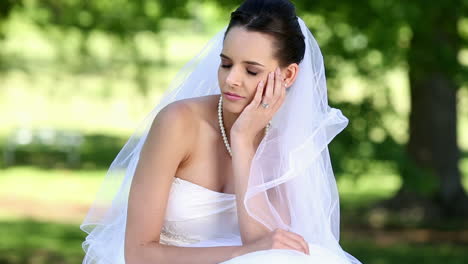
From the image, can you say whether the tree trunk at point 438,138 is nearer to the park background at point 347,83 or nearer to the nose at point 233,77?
the park background at point 347,83

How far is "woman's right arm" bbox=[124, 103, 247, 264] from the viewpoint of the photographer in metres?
3.20

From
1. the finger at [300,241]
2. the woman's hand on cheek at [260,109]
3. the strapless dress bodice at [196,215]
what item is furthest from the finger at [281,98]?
the finger at [300,241]

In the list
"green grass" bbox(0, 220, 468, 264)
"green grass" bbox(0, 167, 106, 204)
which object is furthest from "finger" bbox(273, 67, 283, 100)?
"green grass" bbox(0, 167, 106, 204)

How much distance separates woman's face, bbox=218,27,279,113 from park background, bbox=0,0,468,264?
3616 mm

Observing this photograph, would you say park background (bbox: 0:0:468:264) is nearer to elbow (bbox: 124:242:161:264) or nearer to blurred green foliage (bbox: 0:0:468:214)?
blurred green foliage (bbox: 0:0:468:214)

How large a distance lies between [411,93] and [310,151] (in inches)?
299

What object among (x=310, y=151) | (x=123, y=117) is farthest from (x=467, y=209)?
(x=123, y=117)

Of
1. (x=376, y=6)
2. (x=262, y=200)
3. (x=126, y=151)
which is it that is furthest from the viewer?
(x=376, y=6)

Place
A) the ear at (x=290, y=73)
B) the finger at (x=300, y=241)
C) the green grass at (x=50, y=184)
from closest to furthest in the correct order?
1. the finger at (x=300, y=241)
2. the ear at (x=290, y=73)
3. the green grass at (x=50, y=184)

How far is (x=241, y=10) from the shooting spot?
129 inches

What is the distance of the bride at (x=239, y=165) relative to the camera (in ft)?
10.5

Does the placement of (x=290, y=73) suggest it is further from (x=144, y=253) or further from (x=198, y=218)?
(x=144, y=253)

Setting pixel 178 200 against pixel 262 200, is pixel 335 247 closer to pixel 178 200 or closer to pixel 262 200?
pixel 262 200

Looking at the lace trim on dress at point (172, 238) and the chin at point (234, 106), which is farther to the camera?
the lace trim on dress at point (172, 238)
